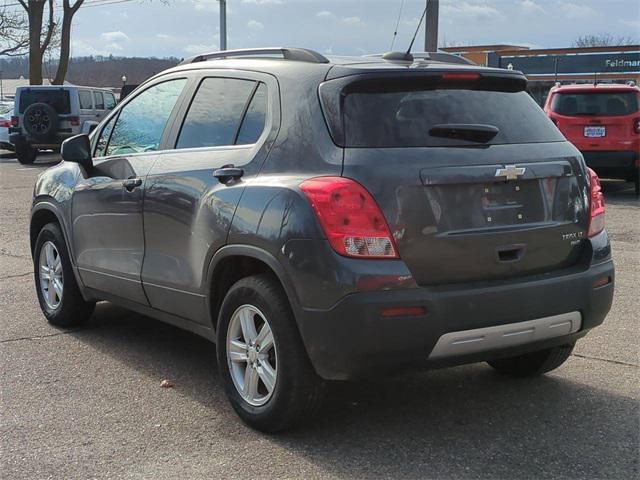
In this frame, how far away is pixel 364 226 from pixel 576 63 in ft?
134

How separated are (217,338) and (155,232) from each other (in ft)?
2.65

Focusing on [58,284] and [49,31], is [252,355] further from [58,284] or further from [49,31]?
[49,31]

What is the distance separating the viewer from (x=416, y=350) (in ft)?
11.3

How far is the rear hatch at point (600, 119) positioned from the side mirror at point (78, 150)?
9.53 meters

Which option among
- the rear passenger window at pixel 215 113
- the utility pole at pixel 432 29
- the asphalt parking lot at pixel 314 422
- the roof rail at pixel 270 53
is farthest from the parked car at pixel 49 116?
the rear passenger window at pixel 215 113

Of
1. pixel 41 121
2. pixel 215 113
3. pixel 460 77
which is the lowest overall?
pixel 41 121

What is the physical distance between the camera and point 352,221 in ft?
11.1

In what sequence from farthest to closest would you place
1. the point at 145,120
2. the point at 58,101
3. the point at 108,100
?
Answer: 1. the point at 108,100
2. the point at 58,101
3. the point at 145,120

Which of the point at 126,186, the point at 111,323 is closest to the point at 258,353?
the point at 126,186

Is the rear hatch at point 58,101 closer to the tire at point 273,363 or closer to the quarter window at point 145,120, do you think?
the quarter window at point 145,120

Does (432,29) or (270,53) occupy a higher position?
(432,29)

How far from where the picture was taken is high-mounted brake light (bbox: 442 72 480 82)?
3814mm

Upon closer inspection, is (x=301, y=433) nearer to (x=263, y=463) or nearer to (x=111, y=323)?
(x=263, y=463)

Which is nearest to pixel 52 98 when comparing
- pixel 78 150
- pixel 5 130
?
pixel 5 130
